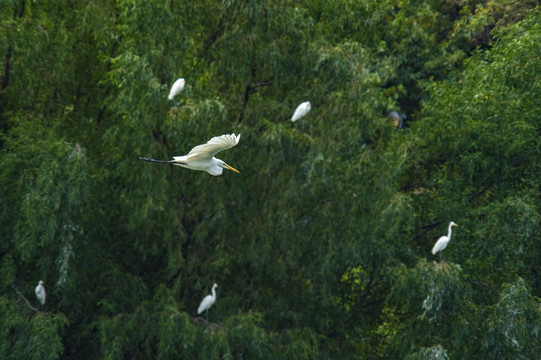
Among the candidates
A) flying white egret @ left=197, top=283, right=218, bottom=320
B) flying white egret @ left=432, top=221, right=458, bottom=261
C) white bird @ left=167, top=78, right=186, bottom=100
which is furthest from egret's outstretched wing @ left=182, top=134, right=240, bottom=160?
flying white egret @ left=432, top=221, right=458, bottom=261

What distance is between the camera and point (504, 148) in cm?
994

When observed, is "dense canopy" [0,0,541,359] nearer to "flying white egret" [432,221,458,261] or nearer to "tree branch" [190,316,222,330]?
"tree branch" [190,316,222,330]

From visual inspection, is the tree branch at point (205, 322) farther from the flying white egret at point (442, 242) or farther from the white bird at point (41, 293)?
the flying white egret at point (442, 242)

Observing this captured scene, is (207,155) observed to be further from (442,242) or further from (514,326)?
(514,326)

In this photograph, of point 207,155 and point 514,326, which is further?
point 514,326

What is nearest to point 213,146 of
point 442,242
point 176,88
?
point 176,88

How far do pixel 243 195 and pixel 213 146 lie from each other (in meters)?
3.22

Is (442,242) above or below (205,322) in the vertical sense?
above

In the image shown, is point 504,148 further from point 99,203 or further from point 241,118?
point 99,203

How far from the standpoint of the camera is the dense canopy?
8.39 m

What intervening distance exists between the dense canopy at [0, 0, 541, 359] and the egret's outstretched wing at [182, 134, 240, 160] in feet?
7.50

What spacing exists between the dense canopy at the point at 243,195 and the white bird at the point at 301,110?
0.22 meters

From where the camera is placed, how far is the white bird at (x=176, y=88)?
818 cm

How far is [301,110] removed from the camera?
8781 millimetres
